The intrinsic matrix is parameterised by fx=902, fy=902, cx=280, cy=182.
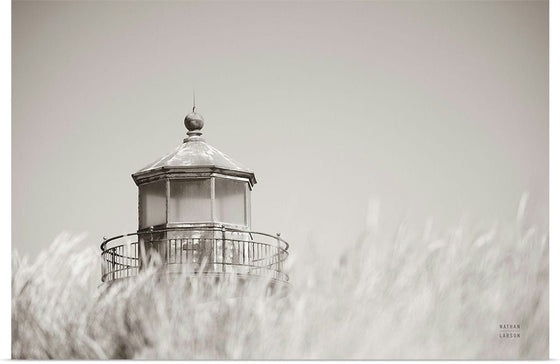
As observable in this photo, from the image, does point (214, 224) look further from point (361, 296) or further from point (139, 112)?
point (361, 296)

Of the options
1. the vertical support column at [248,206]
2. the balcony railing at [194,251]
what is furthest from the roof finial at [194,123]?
the balcony railing at [194,251]

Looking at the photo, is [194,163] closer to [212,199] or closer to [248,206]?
[212,199]

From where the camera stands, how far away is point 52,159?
6355 mm

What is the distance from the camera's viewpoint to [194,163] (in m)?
6.81

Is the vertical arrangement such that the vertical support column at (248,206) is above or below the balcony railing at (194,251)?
above

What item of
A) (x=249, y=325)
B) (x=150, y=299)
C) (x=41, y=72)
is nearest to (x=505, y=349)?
(x=249, y=325)

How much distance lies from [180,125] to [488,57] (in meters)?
2.35

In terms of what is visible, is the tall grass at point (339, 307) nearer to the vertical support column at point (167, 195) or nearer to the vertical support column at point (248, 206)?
the vertical support column at point (167, 195)

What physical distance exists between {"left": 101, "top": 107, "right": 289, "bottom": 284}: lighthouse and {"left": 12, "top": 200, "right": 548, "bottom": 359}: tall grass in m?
2.07

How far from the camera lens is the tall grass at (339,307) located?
3740 mm

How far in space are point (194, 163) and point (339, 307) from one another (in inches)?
122
